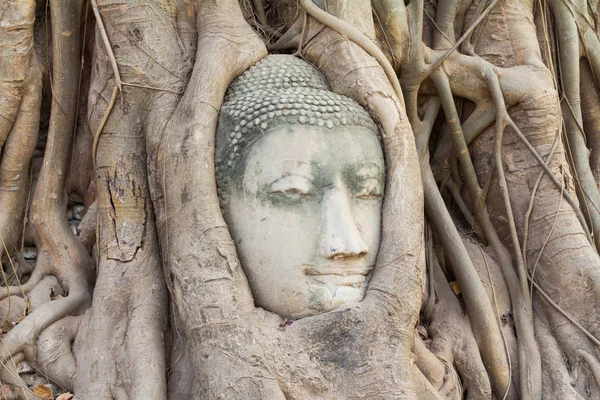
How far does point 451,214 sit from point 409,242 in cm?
105

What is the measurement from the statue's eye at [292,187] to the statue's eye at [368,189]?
198mm

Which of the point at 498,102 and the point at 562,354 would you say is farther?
the point at 498,102

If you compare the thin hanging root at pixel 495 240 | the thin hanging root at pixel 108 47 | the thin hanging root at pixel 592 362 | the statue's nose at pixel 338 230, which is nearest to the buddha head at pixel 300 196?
the statue's nose at pixel 338 230

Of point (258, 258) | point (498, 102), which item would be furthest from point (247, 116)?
point (498, 102)

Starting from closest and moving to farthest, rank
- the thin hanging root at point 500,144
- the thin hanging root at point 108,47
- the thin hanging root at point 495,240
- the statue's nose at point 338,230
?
the statue's nose at point 338,230
the thin hanging root at point 108,47
the thin hanging root at point 495,240
the thin hanging root at point 500,144

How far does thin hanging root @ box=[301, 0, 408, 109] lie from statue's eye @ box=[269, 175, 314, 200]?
643 mm

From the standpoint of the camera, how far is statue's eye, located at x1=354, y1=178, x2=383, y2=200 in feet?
8.13

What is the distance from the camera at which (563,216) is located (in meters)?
3.08

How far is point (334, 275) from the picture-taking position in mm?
2359

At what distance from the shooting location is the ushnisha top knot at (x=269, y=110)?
8.05ft

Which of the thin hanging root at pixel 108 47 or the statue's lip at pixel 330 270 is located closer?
the statue's lip at pixel 330 270

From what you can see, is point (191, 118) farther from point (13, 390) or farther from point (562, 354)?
point (562, 354)

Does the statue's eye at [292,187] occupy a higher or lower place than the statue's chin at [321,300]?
higher

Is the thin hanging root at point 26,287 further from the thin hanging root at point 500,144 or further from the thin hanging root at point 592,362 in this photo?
the thin hanging root at point 592,362
